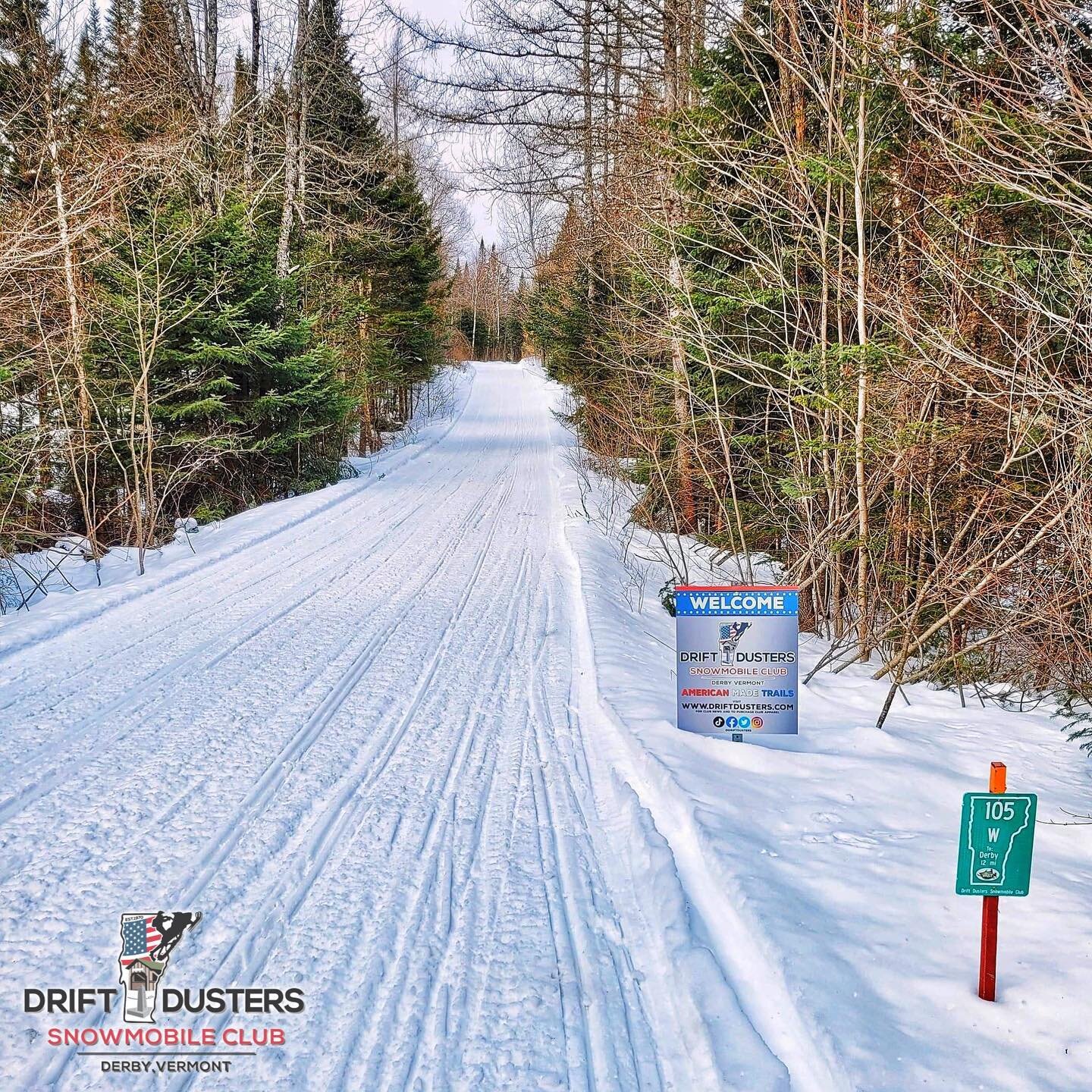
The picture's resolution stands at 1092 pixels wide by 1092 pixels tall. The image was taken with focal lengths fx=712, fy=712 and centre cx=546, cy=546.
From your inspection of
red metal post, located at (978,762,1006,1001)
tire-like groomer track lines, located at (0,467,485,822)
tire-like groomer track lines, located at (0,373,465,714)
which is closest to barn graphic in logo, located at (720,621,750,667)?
red metal post, located at (978,762,1006,1001)

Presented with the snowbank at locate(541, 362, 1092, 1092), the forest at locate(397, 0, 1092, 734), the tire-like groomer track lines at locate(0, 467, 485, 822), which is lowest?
the snowbank at locate(541, 362, 1092, 1092)

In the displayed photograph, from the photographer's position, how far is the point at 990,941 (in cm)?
242

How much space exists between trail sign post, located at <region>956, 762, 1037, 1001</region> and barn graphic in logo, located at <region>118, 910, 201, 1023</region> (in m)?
2.81

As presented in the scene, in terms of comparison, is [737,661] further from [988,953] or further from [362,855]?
[362,855]

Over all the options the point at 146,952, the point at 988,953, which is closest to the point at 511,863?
the point at 146,952

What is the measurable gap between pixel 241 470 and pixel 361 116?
10.9 m

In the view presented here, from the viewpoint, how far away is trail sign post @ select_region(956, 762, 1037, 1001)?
2.34 meters

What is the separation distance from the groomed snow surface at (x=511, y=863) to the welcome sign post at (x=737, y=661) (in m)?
0.21

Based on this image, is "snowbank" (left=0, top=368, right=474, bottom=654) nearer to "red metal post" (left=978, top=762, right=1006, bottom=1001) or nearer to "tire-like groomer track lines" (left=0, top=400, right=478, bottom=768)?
"tire-like groomer track lines" (left=0, top=400, right=478, bottom=768)

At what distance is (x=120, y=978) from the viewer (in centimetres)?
258

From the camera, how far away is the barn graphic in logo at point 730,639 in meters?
4.41

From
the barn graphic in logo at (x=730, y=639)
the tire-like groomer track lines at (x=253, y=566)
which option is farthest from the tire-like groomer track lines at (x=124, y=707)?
the barn graphic in logo at (x=730, y=639)

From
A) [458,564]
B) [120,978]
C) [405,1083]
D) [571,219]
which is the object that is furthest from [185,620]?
[571,219]

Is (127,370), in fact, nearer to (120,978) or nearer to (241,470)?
(241,470)
